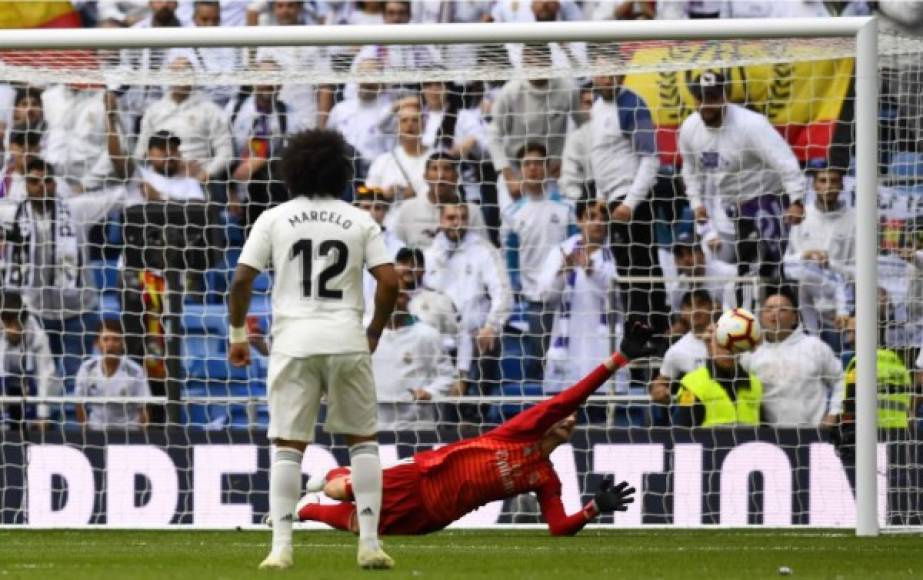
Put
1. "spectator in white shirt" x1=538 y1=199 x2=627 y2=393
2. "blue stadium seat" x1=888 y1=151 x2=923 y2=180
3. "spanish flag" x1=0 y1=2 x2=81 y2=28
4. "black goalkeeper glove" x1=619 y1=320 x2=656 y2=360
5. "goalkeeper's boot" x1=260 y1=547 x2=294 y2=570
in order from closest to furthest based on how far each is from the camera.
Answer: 1. "goalkeeper's boot" x1=260 y1=547 x2=294 y2=570
2. "black goalkeeper glove" x1=619 y1=320 x2=656 y2=360
3. "blue stadium seat" x1=888 y1=151 x2=923 y2=180
4. "spectator in white shirt" x1=538 y1=199 x2=627 y2=393
5. "spanish flag" x1=0 y1=2 x2=81 y2=28

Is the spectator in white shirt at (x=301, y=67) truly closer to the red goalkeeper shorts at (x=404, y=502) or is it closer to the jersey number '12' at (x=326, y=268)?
the red goalkeeper shorts at (x=404, y=502)

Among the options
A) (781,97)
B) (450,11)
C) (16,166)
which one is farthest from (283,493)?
(450,11)

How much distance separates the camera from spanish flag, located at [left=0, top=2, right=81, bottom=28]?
14984 millimetres

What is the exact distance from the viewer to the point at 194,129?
1291 cm

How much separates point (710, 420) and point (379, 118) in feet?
12.7

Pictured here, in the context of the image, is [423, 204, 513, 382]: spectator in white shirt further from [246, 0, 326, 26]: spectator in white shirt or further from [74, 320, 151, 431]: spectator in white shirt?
[246, 0, 326, 26]: spectator in white shirt

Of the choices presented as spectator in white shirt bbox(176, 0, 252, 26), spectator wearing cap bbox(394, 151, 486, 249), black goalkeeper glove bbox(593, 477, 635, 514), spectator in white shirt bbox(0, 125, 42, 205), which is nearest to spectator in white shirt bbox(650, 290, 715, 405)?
spectator wearing cap bbox(394, 151, 486, 249)

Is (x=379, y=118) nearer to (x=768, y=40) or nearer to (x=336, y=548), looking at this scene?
(x=768, y=40)

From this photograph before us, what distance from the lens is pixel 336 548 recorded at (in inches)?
321

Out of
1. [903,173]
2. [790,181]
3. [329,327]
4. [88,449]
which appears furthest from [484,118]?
[329,327]

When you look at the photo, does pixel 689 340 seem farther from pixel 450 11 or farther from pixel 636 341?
pixel 450 11

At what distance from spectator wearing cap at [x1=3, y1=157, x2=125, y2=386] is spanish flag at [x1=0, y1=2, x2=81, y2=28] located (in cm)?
278

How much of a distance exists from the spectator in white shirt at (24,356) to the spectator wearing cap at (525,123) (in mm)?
3503

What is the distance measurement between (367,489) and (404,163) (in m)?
6.63
